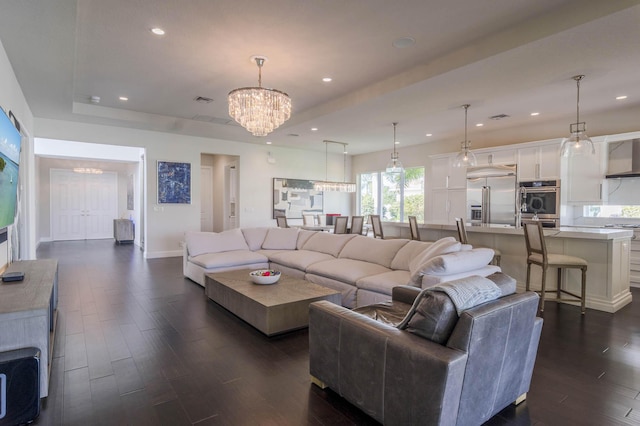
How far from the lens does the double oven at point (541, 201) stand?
5.91 m

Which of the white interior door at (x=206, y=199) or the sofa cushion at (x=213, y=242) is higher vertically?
the white interior door at (x=206, y=199)

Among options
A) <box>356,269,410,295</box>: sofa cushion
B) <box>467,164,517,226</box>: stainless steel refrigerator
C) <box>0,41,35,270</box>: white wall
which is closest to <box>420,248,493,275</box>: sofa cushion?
<box>356,269,410,295</box>: sofa cushion

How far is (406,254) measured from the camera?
396 cm

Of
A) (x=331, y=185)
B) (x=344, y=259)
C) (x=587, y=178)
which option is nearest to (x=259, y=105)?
(x=344, y=259)

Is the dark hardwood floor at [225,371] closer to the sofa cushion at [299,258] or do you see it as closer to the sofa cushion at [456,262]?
the sofa cushion at [456,262]

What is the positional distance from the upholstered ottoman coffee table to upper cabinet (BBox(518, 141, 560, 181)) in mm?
4929

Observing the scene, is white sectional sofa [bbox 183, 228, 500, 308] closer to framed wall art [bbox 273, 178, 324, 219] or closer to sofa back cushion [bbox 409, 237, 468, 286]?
sofa back cushion [bbox 409, 237, 468, 286]

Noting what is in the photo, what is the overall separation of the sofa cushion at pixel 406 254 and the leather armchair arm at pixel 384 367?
199 centimetres

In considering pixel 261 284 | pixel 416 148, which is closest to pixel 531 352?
pixel 261 284

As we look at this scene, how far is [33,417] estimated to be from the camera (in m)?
1.87

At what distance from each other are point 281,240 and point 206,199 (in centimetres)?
553

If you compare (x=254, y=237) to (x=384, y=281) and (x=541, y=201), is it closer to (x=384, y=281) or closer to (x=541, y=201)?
(x=384, y=281)

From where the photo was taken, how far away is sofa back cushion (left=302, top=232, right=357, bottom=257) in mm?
4960

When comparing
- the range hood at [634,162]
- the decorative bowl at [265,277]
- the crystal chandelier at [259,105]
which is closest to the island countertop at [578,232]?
the range hood at [634,162]
